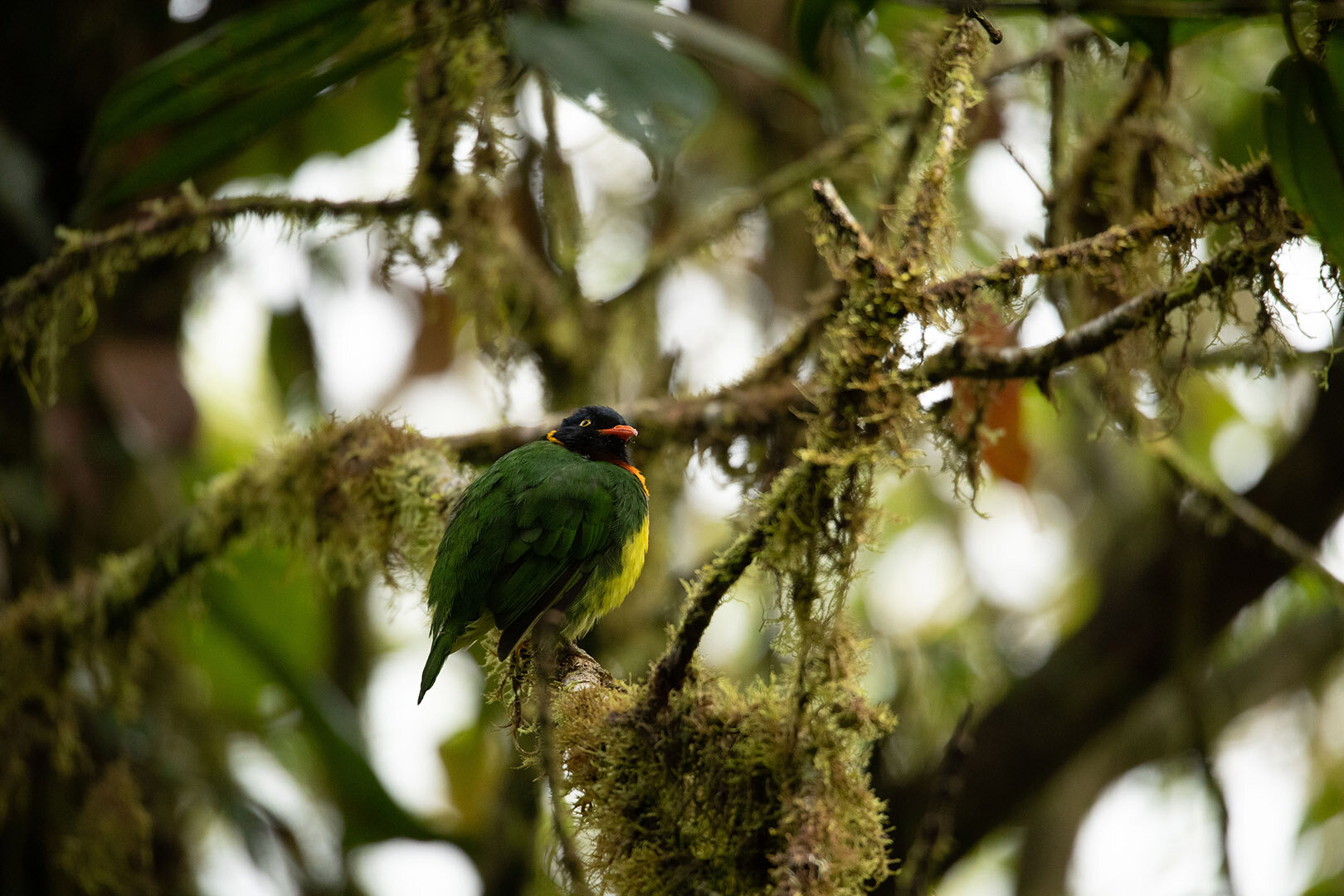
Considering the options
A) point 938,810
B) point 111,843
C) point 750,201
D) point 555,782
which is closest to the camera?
point 555,782

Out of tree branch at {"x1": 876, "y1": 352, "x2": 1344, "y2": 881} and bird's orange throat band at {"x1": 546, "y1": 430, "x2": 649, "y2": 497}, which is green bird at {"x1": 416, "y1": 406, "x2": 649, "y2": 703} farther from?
tree branch at {"x1": 876, "y1": 352, "x2": 1344, "y2": 881}

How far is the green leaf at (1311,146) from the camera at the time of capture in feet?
6.30

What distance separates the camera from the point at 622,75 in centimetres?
288

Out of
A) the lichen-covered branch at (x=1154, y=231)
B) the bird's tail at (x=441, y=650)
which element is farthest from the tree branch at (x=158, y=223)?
the lichen-covered branch at (x=1154, y=231)

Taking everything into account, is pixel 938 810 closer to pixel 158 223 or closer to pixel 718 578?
pixel 718 578

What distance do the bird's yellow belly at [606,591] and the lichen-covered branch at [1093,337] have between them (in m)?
1.17

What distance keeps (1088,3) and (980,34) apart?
0.32 metres

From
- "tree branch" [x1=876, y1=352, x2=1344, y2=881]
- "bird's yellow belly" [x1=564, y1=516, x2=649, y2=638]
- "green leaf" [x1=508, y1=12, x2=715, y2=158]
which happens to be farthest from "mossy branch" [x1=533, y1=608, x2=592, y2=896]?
"tree branch" [x1=876, y1=352, x2=1344, y2=881]

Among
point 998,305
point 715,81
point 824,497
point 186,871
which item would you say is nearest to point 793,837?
point 824,497

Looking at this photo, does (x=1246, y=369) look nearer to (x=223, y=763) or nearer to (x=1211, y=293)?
(x=1211, y=293)

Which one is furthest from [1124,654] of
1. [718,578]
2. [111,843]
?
[111,843]

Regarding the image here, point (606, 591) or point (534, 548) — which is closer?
point (534, 548)

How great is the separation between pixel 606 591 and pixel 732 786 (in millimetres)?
1192

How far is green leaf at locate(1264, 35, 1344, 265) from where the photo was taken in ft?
6.30
